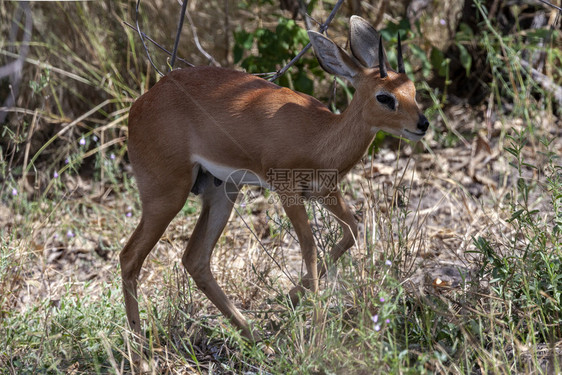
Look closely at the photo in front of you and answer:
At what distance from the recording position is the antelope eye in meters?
3.74

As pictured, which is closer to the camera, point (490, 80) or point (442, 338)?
point (442, 338)

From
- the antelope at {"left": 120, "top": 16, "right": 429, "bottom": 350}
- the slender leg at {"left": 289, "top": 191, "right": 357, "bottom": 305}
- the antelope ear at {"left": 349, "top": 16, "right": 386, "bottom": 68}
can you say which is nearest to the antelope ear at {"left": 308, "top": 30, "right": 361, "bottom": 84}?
the antelope at {"left": 120, "top": 16, "right": 429, "bottom": 350}

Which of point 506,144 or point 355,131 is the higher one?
point 355,131

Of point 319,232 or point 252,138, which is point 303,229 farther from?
point 252,138

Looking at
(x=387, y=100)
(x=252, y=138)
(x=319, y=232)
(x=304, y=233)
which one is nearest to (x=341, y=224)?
(x=319, y=232)

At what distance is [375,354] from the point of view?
297 cm

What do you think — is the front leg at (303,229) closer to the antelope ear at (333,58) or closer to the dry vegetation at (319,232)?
the dry vegetation at (319,232)

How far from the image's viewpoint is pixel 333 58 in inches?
156

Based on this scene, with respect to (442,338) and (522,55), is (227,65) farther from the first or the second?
(442,338)

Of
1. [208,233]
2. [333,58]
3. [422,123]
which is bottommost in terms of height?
[208,233]

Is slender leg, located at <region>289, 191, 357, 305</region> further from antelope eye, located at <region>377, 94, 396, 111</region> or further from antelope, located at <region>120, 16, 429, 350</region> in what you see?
antelope eye, located at <region>377, 94, 396, 111</region>

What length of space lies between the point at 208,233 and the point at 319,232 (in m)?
0.76

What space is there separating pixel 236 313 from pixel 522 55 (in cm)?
463

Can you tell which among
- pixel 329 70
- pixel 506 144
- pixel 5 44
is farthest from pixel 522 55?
pixel 5 44
